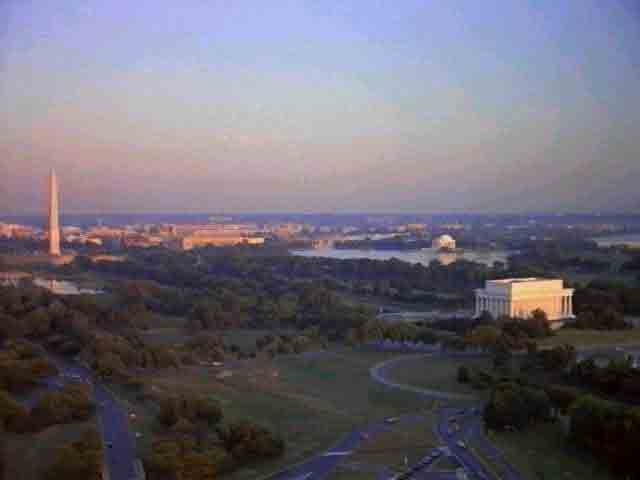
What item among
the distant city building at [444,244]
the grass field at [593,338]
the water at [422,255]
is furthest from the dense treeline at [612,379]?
the distant city building at [444,244]

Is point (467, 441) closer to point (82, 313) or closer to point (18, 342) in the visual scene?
point (18, 342)

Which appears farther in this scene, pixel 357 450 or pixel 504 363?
pixel 504 363

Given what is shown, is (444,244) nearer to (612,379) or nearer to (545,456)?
(612,379)

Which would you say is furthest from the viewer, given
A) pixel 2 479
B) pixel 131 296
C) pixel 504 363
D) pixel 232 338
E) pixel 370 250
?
pixel 370 250

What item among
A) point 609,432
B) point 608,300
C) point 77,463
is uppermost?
point 608,300

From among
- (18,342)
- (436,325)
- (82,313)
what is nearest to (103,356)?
(18,342)

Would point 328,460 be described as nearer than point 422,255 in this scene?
Yes

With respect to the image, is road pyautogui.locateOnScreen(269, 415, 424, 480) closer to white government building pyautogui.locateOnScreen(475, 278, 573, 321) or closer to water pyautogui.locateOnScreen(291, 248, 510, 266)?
white government building pyautogui.locateOnScreen(475, 278, 573, 321)

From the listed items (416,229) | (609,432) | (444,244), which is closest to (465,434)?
→ (609,432)
